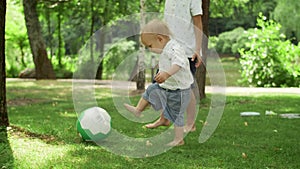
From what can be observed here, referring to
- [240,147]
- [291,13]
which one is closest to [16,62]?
[291,13]

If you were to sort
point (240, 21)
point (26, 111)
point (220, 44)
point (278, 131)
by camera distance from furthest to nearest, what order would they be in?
point (240, 21), point (220, 44), point (26, 111), point (278, 131)

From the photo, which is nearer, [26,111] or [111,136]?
[111,136]

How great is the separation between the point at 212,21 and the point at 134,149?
4096 cm

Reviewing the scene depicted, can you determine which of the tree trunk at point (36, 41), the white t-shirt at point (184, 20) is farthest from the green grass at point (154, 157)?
the tree trunk at point (36, 41)

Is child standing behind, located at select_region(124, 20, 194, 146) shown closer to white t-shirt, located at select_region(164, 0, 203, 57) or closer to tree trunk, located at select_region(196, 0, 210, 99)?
white t-shirt, located at select_region(164, 0, 203, 57)

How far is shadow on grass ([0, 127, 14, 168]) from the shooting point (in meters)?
3.49

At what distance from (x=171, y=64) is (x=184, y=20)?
827 millimetres

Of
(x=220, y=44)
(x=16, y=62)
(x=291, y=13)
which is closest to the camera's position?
(x=16, y=62)

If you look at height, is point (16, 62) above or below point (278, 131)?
below

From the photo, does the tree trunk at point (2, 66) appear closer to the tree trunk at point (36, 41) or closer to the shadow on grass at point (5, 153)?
the shadow on grass at point (5, 153)

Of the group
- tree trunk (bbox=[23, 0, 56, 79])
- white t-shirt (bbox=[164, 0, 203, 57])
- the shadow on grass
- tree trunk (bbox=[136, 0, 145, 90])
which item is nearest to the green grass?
the shadow on grass

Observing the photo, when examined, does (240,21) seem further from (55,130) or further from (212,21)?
(55,130)

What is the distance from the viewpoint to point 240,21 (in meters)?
41.9

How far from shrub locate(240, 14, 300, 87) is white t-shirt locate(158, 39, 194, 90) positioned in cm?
1101
